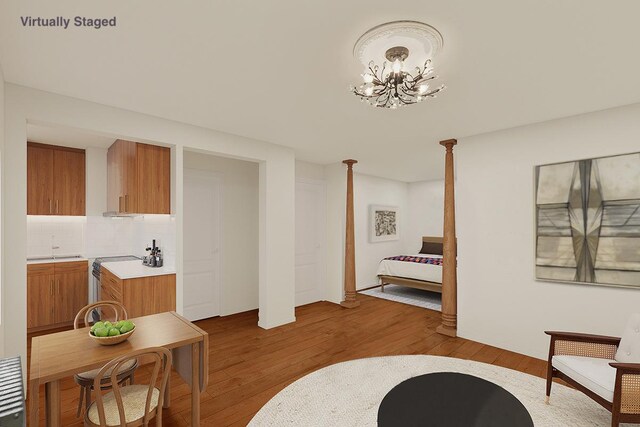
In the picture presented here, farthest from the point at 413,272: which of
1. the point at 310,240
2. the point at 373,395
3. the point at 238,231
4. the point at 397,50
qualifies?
the point at 397,50

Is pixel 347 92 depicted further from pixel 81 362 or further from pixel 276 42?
pixel 81 362

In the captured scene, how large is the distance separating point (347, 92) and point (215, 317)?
401 centimetres

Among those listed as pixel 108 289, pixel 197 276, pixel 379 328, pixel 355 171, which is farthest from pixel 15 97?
pixel 355 171

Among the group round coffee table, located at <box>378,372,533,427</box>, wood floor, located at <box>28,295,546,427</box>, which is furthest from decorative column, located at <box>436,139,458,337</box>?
round coffee table, located at <box>378,372,533,427</box>

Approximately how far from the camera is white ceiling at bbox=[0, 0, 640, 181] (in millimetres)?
1674

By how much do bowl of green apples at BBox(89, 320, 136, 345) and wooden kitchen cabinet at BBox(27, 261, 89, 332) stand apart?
3.26 m

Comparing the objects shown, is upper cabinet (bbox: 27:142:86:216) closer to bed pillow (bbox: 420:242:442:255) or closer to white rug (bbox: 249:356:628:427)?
white rug (bbox: 249:356:628:427)

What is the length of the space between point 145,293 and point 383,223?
539cm

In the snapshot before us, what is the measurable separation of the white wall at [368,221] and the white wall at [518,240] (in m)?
2.81

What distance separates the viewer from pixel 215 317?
4.88 meters

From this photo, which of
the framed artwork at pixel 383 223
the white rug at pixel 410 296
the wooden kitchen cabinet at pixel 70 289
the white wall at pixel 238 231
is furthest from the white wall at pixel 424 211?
the wooden kitchen cabinet at pixel 70 289

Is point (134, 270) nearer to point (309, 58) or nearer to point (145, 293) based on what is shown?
point (145, 293)

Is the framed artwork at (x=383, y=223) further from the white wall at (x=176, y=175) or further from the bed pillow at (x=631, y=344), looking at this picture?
the bed pillow at (x=631, y=344)

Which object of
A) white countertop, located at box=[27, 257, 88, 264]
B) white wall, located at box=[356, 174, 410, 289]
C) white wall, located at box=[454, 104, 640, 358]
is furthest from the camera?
white wall, located at box=[356, 174, 410, 289]
